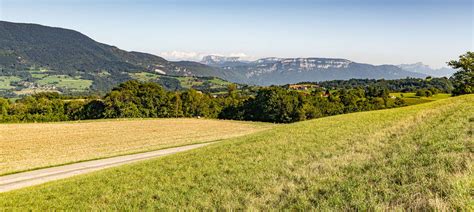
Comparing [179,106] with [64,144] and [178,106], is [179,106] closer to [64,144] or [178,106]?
[178,106]

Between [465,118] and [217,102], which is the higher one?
[465,118]

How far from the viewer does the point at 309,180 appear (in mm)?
11453

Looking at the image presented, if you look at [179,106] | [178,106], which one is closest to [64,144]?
[178,106]

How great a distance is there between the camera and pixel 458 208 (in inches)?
238

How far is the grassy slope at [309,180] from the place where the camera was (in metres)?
8.13

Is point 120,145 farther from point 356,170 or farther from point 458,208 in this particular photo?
point 458,208

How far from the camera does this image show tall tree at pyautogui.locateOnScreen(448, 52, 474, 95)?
65344 mm

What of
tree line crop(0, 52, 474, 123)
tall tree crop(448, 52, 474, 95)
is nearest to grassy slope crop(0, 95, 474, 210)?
tall tree crop(448, 52, 474, 95)

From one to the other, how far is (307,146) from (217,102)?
112 m

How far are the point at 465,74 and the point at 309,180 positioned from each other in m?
74.0

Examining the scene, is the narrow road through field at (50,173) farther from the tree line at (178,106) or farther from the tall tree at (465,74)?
the tree line at (178,106)

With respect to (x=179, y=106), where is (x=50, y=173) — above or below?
above

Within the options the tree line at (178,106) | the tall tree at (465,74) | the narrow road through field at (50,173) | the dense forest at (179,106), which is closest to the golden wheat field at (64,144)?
the narrow road through field at (50,173)

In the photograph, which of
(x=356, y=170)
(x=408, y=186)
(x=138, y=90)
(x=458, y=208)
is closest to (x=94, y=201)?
(x=356, y=170)
